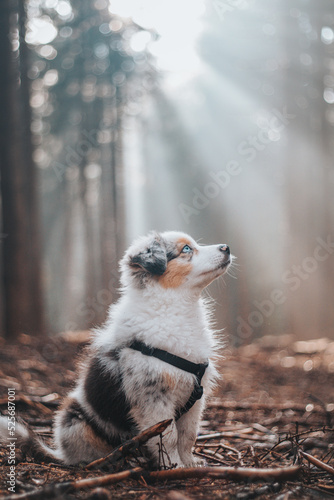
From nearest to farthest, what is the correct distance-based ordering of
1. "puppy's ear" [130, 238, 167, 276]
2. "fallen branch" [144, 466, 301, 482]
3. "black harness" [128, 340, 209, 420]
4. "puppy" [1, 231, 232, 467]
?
"fallen branch" [144, 466, 301, 482]
"puppy" [1, 231, 232, 467]
"black harness" [128, 340, 209, 420]
"puppy's ear" [130, 238, 167, 276]

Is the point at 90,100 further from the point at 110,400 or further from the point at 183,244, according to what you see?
the point at 110,400

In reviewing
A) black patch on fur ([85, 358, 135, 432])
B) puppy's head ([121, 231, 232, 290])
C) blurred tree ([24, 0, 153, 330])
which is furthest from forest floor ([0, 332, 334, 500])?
blurred tree ([24, 0, 153, 330])

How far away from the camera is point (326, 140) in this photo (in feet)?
64.3

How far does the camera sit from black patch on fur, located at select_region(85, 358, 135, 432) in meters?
3.58

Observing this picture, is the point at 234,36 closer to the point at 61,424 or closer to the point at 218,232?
the point at 218,232

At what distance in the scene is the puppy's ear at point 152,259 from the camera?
406 cm

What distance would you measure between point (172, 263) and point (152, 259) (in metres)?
0.23

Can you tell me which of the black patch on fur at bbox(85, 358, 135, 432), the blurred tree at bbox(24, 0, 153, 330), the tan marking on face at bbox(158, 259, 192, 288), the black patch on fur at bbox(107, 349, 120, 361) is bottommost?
the black patch on fur at bbox(85, 358, 135, 432)

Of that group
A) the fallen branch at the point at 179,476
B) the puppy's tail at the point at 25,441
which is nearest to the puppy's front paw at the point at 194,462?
the fallen branch at the point at 179,476

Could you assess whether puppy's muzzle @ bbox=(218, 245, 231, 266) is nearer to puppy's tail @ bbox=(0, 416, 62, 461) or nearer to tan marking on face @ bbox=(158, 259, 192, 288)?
tan marking on face @ bbox=(158, 259, 192, 288)

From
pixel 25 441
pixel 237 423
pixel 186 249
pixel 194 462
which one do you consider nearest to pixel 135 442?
pixel 194 462

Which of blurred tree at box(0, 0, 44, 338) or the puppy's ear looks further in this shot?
blurred tree at box(0, 0, 44, 338)

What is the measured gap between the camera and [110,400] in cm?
362

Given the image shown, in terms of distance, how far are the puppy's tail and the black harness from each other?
1133 mm
